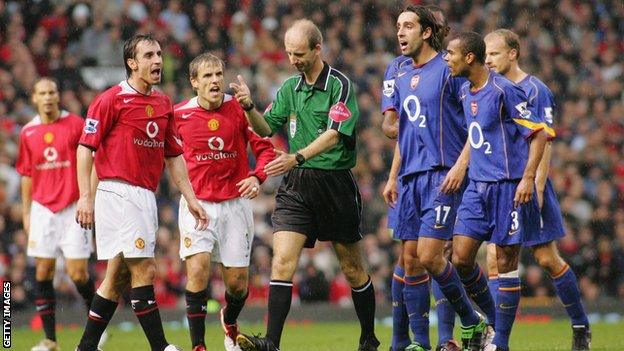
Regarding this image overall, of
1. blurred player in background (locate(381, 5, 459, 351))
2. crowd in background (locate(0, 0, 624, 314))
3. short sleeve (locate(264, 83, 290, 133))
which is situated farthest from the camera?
crowd in background (locate(0, 0, 624, 314))

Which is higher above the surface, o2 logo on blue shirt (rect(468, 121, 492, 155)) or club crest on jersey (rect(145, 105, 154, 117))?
club crest on jersey (rect(145, 105, 154, 117))

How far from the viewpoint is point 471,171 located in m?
9.52

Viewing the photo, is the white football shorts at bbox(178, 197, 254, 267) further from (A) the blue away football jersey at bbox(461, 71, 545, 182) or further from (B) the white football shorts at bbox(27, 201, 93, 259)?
(B) the white football shorts at bbox(27, 201, 93, 259)

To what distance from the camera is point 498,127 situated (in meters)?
9.40

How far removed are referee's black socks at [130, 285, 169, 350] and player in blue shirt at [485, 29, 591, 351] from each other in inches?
117

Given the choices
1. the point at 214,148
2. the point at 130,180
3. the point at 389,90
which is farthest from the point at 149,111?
the point at 389,90

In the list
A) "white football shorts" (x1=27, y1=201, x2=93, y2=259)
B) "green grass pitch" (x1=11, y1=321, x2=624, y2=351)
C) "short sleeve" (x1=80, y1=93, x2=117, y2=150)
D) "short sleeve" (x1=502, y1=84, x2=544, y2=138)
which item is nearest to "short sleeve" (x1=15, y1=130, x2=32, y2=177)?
"white football shorts" (x1=27, y1=201, x2=93, y2=259)

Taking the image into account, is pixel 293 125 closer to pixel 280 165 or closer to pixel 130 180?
pixel 280 165

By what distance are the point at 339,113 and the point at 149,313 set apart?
2.16 m

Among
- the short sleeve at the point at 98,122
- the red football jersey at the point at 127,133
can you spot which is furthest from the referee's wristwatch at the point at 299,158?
the short sleeve at the point at 98,122

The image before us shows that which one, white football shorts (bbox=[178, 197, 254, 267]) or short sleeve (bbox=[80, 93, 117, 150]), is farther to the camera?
white football shorts (bbox=[178, 197, 254, 267])

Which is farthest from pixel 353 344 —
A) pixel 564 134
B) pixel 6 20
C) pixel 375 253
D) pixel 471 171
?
pixel 6 20

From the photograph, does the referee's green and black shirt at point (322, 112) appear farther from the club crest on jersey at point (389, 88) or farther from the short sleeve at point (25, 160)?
the short sleeve at point (25, 160)

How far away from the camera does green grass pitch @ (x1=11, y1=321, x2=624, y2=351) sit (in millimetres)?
11906
